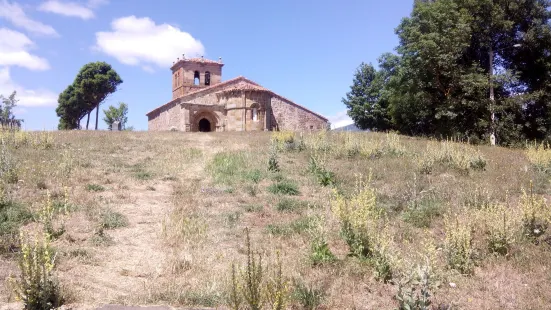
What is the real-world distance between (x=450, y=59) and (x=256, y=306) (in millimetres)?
21439

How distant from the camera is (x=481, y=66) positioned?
80.1ft

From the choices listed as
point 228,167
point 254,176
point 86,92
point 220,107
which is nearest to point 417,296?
point 254,176

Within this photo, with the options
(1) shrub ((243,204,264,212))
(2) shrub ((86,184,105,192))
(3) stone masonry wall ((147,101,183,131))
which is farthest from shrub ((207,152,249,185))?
(3) stone masonry wall ((147,101,183,131))

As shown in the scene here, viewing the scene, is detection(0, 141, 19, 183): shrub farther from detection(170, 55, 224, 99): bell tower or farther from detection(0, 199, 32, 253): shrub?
detection(170, 55, 224, 99): bell tower

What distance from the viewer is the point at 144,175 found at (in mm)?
11258

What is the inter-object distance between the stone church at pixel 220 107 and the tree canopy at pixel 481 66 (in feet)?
44.4

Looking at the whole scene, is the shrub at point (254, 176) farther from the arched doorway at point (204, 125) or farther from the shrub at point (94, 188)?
the arched doorway at point (204, 125)

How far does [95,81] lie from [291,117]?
27354 mm

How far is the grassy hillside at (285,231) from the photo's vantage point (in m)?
4.79

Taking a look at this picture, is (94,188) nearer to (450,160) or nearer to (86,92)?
(450,160)

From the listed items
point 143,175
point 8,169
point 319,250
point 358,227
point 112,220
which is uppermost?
point 8,169

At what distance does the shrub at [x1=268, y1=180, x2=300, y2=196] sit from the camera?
9.68 meters

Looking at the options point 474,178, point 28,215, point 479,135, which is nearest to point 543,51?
point 479,135

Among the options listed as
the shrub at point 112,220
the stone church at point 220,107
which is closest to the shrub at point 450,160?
the shrub at point 112,220
